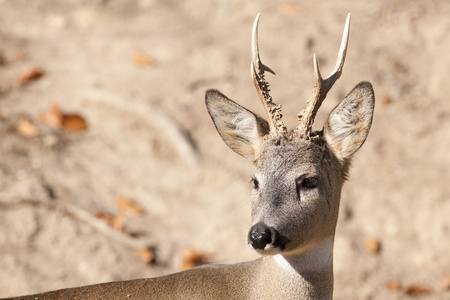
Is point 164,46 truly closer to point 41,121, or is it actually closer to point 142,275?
point 41,121

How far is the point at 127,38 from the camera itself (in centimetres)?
828

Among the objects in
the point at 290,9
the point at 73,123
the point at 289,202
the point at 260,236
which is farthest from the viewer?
the point at 290,9

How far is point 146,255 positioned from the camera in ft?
20.1

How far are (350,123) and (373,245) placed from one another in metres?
3.03

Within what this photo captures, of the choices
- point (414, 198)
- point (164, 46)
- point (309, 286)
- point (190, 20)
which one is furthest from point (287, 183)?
point (190, 20)

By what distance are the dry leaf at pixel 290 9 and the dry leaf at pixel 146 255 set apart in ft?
12.5

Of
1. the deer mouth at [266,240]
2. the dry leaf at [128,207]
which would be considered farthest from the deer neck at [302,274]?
the dry leaf at [128,207]

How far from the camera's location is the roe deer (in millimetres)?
3633

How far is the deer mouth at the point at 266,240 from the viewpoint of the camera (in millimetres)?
3369

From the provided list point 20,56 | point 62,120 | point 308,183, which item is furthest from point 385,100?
point 308,183

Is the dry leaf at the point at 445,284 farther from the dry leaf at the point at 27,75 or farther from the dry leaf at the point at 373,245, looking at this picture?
the dry leaf at the point at 27,75

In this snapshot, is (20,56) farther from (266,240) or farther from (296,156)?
(266,240)

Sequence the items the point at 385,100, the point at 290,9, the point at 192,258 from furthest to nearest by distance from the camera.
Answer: the point at 290,9 → the point at 385,100 → the point at 192,258

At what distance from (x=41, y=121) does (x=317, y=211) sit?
432cm
